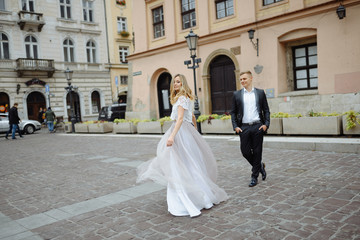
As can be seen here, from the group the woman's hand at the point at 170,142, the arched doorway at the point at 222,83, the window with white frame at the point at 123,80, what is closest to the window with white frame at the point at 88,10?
the window with white frame at the point at 123,80

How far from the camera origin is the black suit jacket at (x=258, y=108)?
16.3ft

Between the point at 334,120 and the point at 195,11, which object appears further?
the point at 195,11

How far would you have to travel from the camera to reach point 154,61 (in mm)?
18688

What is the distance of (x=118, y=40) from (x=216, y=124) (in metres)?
25.4

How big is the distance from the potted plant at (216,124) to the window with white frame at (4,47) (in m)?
22.5

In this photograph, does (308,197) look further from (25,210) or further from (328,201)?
(25,210)

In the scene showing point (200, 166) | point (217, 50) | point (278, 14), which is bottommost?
point (200, 166)

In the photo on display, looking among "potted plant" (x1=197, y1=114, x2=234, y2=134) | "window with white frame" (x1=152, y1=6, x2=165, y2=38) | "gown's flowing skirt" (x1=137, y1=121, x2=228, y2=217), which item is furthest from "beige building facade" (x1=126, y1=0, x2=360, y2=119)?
"gown's flowing skirt" (x1=137, y1=121, x2=228, y2=217)

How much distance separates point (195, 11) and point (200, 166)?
542 inches

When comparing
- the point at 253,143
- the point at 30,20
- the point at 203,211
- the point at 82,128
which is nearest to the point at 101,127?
the point at 82,128

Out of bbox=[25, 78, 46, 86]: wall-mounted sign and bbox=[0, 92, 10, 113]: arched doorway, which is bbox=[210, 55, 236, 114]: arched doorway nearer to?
bbox=[25, 78, 46, 86]: wall-mounted sign

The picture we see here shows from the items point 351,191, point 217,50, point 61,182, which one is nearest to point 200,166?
point 351,191

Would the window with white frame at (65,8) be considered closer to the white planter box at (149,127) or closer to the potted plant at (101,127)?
the potted plant at (101,127)

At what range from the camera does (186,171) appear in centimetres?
401
